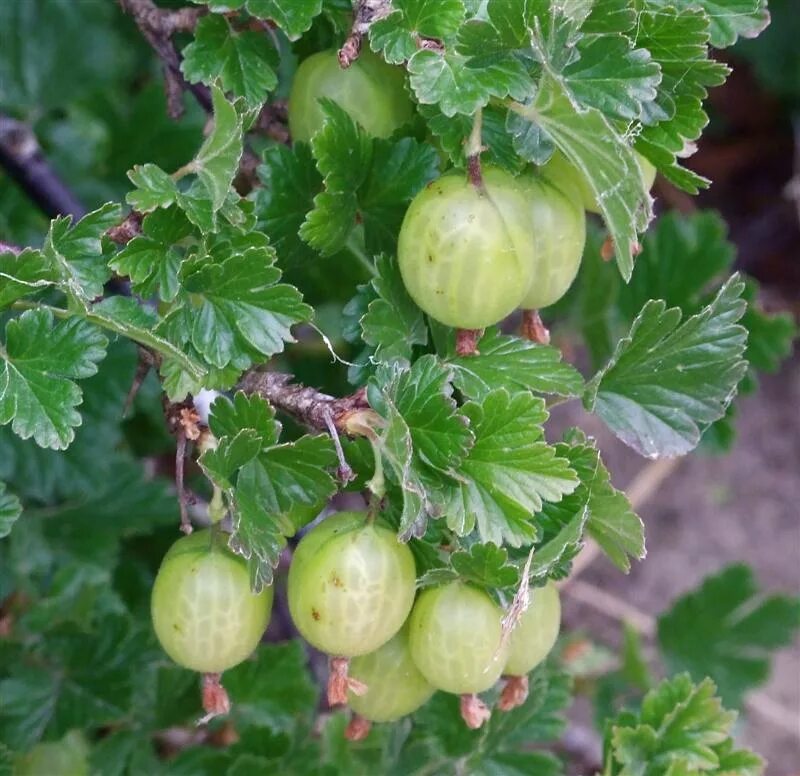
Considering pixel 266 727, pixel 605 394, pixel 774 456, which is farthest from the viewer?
pixel 774 456

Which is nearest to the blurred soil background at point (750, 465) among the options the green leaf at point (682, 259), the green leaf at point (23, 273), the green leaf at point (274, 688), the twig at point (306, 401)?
the green leaf at point (682, 259)

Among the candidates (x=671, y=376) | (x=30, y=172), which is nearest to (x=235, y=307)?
(x=671, y=376)

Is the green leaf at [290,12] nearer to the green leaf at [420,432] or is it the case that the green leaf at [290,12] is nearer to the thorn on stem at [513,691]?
the green leaf at [420,432]

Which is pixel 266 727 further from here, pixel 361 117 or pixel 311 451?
pixel 361 117

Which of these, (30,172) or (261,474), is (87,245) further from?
(30,172)

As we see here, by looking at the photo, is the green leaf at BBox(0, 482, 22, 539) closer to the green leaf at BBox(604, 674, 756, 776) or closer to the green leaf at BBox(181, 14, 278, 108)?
the green leaf at BBox(181, 14, 278, 108)

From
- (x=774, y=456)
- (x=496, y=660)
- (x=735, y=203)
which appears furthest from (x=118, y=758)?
(x=735, y=203)

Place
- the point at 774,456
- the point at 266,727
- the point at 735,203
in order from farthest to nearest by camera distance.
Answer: the point at 735,203 < the point at 774,456 < the point at 266,727
